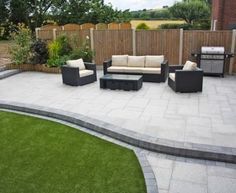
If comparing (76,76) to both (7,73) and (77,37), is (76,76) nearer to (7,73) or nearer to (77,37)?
(77,37)

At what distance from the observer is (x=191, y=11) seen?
36781mm

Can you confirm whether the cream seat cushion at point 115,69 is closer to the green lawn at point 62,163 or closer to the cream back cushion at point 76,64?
the cream back cushion at point 76,64

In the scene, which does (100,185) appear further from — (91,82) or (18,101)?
(91,82)

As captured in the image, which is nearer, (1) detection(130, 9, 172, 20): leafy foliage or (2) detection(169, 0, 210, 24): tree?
(2) detection(169, 0, 210, 24): tree

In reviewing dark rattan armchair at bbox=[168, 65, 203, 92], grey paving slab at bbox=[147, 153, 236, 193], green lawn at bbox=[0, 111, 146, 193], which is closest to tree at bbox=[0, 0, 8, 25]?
dark rattan armchair at bbox=[168, 65, 203, 92]

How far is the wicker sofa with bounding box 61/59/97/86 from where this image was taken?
9.16 metres

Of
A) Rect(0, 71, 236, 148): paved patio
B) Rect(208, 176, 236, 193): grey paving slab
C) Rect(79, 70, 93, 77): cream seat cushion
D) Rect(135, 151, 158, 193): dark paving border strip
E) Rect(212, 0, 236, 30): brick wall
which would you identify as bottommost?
Rect(208, 176, 236, 193): grey paving slab

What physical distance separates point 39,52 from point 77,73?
12.5 feet

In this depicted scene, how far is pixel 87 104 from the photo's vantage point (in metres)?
7.41

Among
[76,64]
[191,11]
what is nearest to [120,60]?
[76,64]

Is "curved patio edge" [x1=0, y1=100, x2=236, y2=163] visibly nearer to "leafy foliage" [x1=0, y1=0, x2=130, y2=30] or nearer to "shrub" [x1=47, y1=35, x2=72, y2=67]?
"shrub" [x1=47, y1=35, x2=72, y2=67]

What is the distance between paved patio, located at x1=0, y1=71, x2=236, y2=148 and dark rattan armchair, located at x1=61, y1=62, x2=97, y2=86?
0.23 m

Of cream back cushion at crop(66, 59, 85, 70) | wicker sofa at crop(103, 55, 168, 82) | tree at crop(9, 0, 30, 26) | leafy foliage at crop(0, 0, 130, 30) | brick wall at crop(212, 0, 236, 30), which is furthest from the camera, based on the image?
tree at crop(9, 0, 30, 26)

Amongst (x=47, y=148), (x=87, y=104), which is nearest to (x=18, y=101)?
(x=87, y=104)
